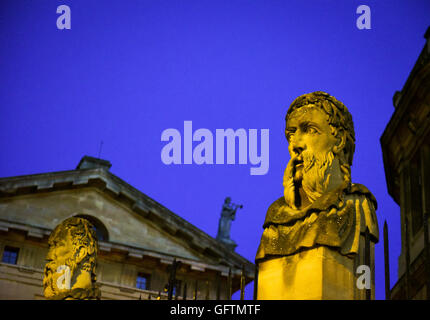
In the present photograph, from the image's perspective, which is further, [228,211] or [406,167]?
[228,211]

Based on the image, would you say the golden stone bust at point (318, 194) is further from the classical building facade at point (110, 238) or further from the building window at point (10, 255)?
the building window at point (10, 255)

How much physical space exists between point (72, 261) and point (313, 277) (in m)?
4.97

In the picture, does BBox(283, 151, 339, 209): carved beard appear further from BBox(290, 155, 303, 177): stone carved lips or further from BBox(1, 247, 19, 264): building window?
BBox(1, 247, 19, 264): building window

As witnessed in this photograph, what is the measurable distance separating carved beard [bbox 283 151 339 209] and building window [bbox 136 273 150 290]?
114 ft

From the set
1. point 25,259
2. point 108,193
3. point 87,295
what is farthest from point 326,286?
point 108,193

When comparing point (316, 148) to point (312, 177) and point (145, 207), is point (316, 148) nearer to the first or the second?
point (312, 177)

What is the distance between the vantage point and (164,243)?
4288 cm

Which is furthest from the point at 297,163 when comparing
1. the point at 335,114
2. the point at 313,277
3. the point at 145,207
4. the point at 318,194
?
the point at 145,207

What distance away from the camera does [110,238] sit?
136ft

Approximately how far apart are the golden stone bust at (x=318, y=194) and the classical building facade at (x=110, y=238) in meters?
31.0

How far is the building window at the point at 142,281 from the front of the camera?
4088cm

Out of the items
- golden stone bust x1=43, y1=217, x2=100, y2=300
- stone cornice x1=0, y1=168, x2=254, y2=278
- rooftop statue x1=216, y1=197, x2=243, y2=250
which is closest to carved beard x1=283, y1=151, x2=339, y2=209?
golden stone bust x1=43, y1=217, x2=100, y2=300

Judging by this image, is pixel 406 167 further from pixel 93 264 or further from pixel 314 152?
pixel 314 152
